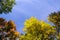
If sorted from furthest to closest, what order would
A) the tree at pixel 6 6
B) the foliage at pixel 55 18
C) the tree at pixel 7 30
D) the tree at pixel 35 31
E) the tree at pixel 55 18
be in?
the foliage at pixel 55 18
the tree at pixel 55 18
the tree at pixel 35 31
the tree at pixel 7 30
the tree at pixel 6 6

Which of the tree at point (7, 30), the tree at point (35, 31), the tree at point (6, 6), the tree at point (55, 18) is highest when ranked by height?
the tree at point (55, 18)

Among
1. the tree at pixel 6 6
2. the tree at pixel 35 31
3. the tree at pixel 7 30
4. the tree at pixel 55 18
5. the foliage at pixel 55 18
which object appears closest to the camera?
the tree at pixel 6 6

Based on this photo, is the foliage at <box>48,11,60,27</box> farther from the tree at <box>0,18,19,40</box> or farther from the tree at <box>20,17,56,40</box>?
the tree at <box>0,18,19,40</box>

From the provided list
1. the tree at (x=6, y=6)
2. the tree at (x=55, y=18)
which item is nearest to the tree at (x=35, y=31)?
the tree at (x=55, y=18)

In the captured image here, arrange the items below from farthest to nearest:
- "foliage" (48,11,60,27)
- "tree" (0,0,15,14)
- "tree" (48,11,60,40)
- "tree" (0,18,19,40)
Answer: "foliage" (48,11,60,27) → "tree" (48,11,60,40) → "tree" (0,18,19,40) → "tree" (0,0,15,14)

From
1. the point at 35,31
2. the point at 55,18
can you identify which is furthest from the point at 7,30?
the point at 55,18

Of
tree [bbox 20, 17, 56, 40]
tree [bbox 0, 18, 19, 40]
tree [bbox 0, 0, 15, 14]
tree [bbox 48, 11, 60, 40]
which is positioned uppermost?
tree [bbox 48, 11, 60, 40]

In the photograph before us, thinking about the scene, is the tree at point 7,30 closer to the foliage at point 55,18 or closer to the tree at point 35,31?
the tree at point 35,31

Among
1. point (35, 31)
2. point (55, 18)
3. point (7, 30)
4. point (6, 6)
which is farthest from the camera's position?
point (55, 18)

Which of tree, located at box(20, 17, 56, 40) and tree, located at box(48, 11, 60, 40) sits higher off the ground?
tree, located at box(48, 11, 60, 40)

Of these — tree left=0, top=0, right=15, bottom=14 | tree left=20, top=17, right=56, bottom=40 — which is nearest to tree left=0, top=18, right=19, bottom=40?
tree left=20, top=17, right=56, bottom=40

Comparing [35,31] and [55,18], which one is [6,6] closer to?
[35,31]

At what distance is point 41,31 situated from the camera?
189 feet

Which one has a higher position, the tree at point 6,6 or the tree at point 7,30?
the tree at point 7,30
